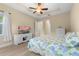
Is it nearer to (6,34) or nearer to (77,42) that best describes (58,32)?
(77,42)

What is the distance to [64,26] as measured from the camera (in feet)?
5.61

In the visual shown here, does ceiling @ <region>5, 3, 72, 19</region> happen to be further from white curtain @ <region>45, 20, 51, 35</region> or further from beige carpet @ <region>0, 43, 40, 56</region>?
beige carpet @ <region>0, 43, 40, 56</region>

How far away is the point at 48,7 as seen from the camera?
5.62 ft

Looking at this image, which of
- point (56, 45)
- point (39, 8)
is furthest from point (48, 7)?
point (56, 45)

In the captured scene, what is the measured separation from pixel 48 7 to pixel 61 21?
0.27 m

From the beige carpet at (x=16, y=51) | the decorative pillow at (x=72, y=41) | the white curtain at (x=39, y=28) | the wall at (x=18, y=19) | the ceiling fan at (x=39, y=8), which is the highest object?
the ceiling fan at (x=39, y=8)

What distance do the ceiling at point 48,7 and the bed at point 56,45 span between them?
33 cm

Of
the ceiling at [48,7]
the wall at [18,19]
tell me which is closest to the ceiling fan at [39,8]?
the ceiling at [48,7]

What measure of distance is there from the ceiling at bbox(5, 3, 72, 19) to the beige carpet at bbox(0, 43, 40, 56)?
475 millimetres

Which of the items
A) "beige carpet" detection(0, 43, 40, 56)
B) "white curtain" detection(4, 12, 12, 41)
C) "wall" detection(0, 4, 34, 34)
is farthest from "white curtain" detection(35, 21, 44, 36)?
"white curtain" detection(4, 12, 12, 41)

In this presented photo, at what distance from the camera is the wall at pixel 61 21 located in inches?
66.8

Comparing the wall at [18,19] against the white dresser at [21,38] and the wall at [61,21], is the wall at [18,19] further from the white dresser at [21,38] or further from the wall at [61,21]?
the wall at [61,21]

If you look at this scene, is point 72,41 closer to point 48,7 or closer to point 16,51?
point 48,7

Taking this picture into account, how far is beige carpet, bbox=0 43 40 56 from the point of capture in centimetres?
165
